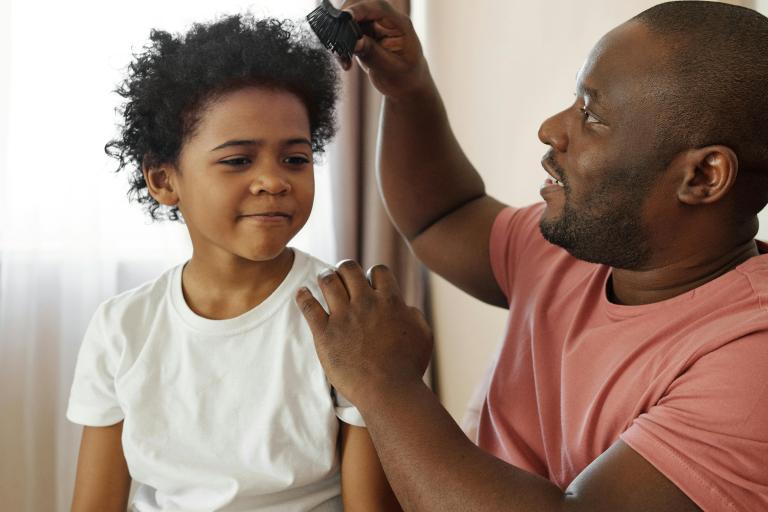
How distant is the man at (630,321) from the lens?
95 centimetres

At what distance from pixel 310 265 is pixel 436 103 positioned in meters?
0.41

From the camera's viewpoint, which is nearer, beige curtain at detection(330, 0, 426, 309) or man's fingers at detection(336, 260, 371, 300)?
man's fingers at detection(336, 260, 371, 300)

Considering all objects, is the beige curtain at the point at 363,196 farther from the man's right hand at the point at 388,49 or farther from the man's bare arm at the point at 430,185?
the man's right hand at the point at 388,49

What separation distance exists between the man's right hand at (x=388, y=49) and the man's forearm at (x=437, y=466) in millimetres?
589

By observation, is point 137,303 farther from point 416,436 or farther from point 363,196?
point 363,196

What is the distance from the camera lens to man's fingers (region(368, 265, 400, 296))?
43.5 inches

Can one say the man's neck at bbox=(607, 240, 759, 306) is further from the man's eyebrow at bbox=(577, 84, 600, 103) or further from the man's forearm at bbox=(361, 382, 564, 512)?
the man's forearm at bbox=(361, 382, 564, 512)

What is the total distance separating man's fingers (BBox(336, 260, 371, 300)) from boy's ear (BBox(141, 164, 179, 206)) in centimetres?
32

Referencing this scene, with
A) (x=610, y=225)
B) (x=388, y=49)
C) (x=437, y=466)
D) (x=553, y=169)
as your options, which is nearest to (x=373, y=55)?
(x=388, y=49)

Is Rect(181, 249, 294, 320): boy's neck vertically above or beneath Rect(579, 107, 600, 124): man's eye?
beneath

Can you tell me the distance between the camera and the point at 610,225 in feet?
3.75

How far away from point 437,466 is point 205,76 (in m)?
0.63

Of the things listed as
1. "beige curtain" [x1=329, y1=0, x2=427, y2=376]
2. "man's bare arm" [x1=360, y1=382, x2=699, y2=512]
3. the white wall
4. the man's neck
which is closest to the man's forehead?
the man's neck

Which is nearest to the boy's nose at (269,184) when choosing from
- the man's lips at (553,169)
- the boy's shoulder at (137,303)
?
the boy's shoulder at (137,303)
